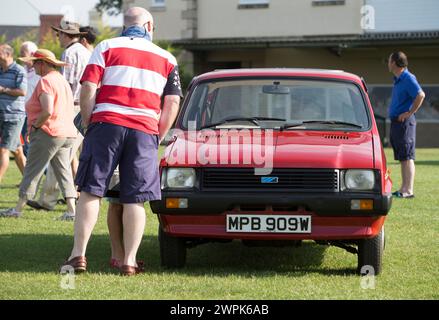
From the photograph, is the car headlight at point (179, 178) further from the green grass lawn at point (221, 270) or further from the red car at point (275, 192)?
the green grass lawn at point (221, 270)

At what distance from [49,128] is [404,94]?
5617 mm

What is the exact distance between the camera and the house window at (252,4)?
3295 centimetres

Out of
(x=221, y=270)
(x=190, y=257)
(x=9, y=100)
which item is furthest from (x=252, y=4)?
(x=221, y=270)

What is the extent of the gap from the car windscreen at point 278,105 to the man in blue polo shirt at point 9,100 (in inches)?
167

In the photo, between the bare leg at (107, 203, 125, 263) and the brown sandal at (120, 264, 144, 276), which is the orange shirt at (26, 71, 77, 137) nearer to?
the bare leg at (107, 203, 125, 263)

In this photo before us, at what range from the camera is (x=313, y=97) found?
8.12 meters

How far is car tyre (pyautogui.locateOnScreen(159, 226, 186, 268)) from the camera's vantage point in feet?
23.7

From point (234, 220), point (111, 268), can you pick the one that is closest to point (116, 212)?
point (111, 268)

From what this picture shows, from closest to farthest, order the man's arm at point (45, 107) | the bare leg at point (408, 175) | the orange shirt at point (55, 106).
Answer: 1. the man's arm at point (45, 107)
2. the orange shirt at point (55, 106)
3. the bare leg at point (408, 175)

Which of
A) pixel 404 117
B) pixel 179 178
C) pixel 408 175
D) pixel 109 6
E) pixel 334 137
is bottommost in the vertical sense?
pixel 408 175

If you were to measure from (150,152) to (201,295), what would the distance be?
133 centimetres

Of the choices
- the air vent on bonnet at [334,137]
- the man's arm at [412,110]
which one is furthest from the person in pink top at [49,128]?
the man's arm at [412,110]

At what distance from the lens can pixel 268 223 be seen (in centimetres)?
691

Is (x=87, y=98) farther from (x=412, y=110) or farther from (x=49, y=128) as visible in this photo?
(x=412, y=110)
